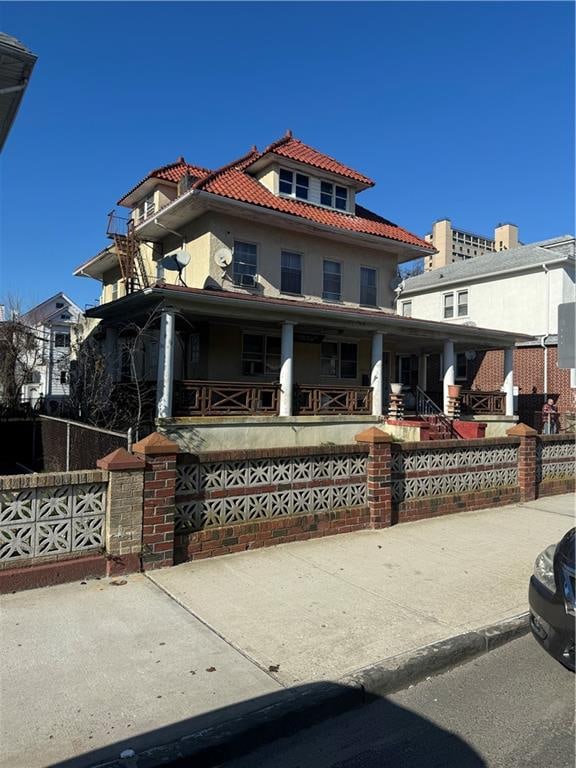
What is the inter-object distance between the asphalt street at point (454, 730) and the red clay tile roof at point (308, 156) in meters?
16.5

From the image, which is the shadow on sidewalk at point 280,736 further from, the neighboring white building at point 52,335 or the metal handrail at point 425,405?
the neighboring white building at point 52,335

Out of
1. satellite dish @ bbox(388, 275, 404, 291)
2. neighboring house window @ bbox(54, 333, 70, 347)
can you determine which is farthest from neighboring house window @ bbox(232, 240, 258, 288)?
neighboring house window @ bbox(54, 333, 70, 347)

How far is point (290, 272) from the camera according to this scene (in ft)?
55.4

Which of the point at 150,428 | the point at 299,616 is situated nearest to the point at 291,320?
the point at 150,428

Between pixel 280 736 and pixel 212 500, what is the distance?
3183 millimetres

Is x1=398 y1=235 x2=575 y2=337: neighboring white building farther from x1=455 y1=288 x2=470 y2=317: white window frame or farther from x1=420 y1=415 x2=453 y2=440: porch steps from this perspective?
x1=420 y1=415 x2=453 y2=440: porch steps

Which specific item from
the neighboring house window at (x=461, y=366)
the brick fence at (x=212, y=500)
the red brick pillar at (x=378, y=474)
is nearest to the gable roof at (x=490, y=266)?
the neighboring house window at (x=461, y=366)

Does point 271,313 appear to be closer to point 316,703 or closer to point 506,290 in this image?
point 316,703

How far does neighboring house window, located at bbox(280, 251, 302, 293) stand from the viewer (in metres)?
16.7

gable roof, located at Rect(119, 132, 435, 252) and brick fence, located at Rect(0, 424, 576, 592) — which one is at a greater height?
gable roof, located at Rect(119, 132, 435, 252)

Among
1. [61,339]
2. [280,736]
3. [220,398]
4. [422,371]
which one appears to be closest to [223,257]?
[220,398]

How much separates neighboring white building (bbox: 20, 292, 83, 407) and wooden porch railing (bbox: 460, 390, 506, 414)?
63.0ft

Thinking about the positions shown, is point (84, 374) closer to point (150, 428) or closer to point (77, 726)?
point (150, 428)

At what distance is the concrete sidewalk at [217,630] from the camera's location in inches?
121
